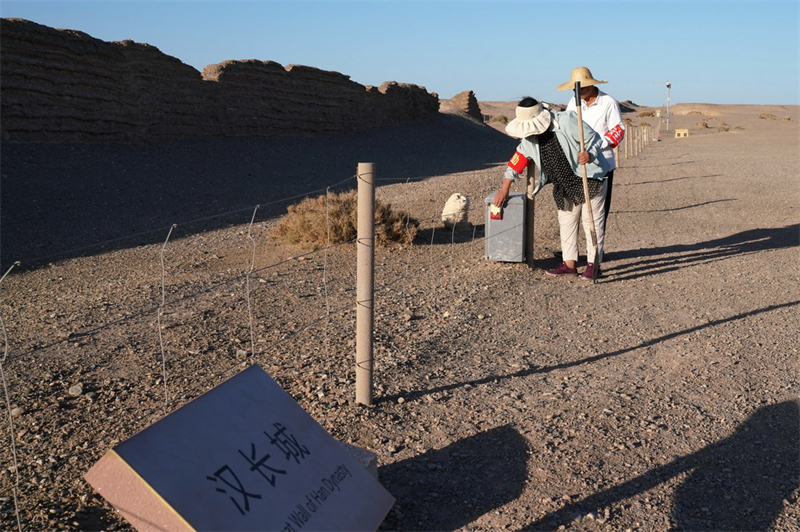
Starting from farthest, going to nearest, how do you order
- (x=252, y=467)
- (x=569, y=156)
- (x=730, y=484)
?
1. (x=569, y=156)
2. (x=730, y=484)
3. (x=252, y=467)

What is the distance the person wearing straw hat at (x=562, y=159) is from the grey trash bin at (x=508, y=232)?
366mm

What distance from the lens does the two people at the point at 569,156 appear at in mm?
7301

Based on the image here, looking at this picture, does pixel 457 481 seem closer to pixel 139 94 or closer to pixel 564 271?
pixel 564 271

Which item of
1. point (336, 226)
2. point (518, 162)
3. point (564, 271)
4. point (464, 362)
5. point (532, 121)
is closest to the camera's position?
point (464, 362)

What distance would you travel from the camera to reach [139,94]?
2112cm

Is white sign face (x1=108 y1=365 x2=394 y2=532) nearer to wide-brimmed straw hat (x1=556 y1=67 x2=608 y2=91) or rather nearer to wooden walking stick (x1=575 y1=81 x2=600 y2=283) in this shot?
wooden walking stick (x1=575 y1=81 x2=600 y2=283)

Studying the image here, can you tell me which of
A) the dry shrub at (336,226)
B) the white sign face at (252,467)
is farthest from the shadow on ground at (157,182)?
the white sign face at (252,467)

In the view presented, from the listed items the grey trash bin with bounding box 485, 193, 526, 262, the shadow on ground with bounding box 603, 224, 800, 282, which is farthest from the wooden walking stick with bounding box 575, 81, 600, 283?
the grey trash bin with bounding box 485, 193, 526, 262

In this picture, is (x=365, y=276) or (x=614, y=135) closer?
(x=365, y=276)

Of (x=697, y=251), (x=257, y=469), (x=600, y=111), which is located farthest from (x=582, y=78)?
(x=257, y=469)

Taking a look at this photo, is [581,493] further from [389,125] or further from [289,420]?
[389,125]

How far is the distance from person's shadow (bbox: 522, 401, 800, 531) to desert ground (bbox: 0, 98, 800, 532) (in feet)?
0.05

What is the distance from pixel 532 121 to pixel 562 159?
523 millimetres

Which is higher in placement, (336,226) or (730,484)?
(336,226)
